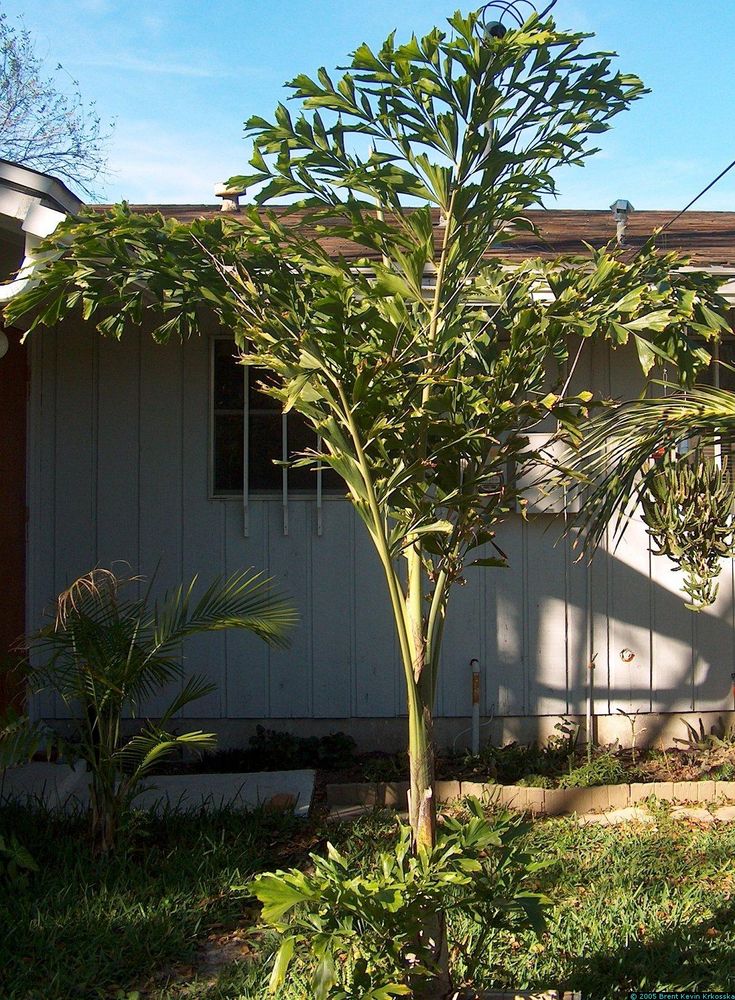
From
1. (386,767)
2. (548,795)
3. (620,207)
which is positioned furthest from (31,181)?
(548,795)

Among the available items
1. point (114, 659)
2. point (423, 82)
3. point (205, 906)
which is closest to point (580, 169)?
point (423, 82)

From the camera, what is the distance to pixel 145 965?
12.0 feet

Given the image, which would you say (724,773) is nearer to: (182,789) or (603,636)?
(603,636)

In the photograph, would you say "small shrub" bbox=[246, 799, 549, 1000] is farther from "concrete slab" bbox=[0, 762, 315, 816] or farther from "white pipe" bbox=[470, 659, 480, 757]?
"white pipe" bbox=[470, 659, 480, 757]

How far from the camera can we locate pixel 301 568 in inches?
255

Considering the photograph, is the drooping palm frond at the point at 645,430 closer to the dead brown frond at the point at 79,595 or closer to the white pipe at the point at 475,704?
the dead brown frond at the point at 79,595

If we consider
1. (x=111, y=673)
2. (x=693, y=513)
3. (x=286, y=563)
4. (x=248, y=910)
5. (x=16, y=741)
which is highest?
(x=693, y=513)

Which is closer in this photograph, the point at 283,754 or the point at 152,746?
the point at 152,746

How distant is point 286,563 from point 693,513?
262 centimetres

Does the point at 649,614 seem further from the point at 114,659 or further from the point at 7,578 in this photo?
the point at 7,578

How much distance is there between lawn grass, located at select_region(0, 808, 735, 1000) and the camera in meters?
3.51

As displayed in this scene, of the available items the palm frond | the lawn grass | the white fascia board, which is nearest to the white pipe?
the lawn grass

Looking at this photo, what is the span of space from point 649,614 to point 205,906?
369 cm

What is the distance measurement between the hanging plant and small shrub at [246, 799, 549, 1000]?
2.52 meters
